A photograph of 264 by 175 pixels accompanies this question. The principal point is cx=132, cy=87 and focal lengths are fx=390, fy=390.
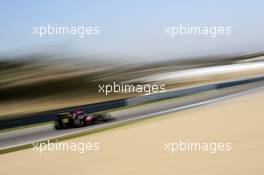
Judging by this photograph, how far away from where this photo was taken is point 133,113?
534 centimetres

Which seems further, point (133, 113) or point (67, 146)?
point (133, 113)

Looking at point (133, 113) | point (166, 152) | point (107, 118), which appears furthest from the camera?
point (133, 113)

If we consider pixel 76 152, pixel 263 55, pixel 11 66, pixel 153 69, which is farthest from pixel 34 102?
pixel 263 55

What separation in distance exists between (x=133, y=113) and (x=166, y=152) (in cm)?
113

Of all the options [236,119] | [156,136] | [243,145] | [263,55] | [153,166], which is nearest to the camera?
[153,166]

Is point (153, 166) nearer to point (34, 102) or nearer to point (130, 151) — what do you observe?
point (130, 151)

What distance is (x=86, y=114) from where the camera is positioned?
496 cm

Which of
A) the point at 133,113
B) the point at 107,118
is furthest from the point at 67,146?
the point at 133,113

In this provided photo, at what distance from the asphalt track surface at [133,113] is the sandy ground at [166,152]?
0.17 m

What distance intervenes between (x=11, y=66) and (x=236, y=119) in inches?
116

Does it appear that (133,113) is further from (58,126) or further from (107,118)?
(58,126)

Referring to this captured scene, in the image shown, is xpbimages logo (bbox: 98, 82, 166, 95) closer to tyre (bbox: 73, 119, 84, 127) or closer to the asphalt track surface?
the asphalt track surface

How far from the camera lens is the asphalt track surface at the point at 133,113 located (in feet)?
15.9

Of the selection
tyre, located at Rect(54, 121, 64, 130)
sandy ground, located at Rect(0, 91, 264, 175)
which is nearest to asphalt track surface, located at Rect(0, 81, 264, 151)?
tyre, located at Rect(54, 121, 64, 130)
